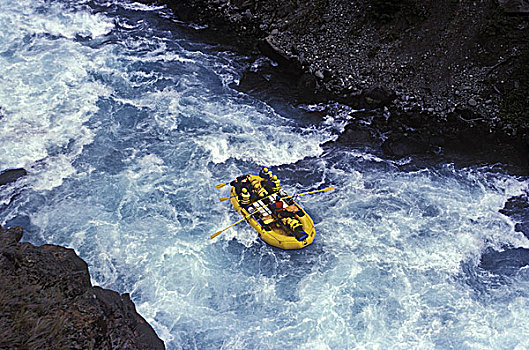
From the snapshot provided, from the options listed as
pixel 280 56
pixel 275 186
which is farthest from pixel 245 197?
pixel 280 56

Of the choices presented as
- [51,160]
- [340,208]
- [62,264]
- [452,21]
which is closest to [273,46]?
[452,21]

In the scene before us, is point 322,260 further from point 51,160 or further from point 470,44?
point 470,44

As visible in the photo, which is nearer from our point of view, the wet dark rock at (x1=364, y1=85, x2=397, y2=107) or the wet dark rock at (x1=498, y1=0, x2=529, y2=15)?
the wet dark rock at (x1=498, y1=0, x2=529, y2=15)

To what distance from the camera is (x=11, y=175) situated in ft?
53.4

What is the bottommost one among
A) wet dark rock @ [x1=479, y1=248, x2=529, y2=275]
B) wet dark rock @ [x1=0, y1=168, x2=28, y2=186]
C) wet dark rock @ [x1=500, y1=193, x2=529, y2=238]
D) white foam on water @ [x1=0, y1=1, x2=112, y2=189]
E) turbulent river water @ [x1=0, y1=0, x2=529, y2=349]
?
wet dark rock @ [x1=0, y1=168, x2=28, y2=186]

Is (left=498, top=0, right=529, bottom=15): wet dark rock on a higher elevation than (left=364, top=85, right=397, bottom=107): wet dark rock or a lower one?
higher

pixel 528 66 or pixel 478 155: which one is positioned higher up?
pixel 528 66

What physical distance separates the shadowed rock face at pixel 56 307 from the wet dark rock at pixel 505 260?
34.1 ft

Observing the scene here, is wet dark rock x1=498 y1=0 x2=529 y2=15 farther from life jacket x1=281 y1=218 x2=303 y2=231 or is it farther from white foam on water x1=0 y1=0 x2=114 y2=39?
white foam on water x1=0 y1=0 x2=114 y2=39

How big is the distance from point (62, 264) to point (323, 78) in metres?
14.0

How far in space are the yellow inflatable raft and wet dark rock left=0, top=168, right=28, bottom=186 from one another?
7.72 meters

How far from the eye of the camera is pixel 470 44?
1942 cm

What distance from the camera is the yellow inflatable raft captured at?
14227 millimetres

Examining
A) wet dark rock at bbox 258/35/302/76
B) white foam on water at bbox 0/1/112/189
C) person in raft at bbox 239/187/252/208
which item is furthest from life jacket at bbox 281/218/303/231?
wet dark rock at bbox 258/35/302/76
